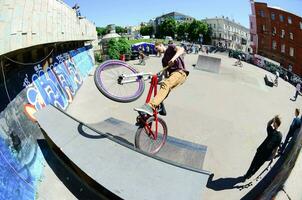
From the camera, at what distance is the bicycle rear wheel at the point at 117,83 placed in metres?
2.93

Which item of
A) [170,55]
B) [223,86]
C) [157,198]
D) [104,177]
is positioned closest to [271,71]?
[223,86]

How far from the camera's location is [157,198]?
1986 millimetres

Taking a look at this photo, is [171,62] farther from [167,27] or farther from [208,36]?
[167,27]

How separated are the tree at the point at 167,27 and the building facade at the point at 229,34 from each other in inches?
19.9

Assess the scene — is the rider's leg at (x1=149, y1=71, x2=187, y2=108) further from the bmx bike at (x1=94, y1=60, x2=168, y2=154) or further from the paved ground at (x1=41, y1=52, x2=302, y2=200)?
the paved ground at (x1=41, y1=52, x2=302, y2=200)

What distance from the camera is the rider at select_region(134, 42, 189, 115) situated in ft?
9.43

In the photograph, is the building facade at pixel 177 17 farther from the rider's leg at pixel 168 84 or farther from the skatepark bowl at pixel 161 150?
the rider's leg at pixel 168 84

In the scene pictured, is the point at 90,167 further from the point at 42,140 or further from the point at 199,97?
the point at 199,97

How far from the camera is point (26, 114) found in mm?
4285

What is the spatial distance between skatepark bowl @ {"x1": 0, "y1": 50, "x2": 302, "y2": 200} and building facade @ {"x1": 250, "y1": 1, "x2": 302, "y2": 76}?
0.26m

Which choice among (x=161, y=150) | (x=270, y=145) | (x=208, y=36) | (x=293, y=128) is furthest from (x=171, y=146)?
(x=293, y=128)

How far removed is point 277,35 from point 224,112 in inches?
69.1

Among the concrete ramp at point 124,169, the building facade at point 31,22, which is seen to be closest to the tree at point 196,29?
the concrete ramp at point 124,169

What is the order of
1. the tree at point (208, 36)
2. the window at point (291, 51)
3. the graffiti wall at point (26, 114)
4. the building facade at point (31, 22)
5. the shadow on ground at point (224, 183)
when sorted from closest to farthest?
the window at point (291, 51) < the building facade at point (31, 22) < the shadow on ground at point (224, 183) < the tree at point (208, 36) < the graffiti wall at point (26, 114)
